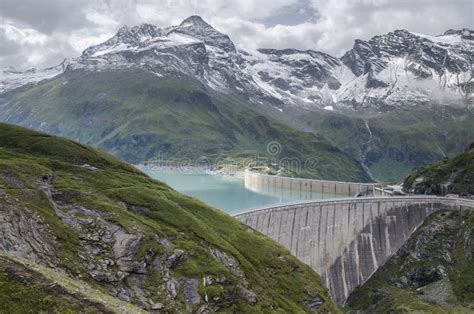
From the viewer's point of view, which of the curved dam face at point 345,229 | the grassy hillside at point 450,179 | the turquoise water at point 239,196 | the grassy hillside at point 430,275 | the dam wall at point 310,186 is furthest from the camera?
the dam wall at point 310,186

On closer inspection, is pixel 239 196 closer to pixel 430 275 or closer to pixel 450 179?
pixel 450 179

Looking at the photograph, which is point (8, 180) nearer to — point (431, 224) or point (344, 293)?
point (344, 293)

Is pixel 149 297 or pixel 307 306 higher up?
pixel 149 297

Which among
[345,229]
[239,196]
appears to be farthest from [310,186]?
[345,229]

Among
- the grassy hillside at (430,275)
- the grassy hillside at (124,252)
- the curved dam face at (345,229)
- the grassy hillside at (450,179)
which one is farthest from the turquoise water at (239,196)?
the grassy hillside at (124,252)

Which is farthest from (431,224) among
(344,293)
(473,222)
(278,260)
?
(278,260)

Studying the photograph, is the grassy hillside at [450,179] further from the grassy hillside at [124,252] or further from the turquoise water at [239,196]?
the grassy hillside at [124,252]

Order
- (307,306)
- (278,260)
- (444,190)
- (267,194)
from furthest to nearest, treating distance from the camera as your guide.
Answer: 1. (267,194)
2. (444,190)
3. (278,260)
4. (307,306)
